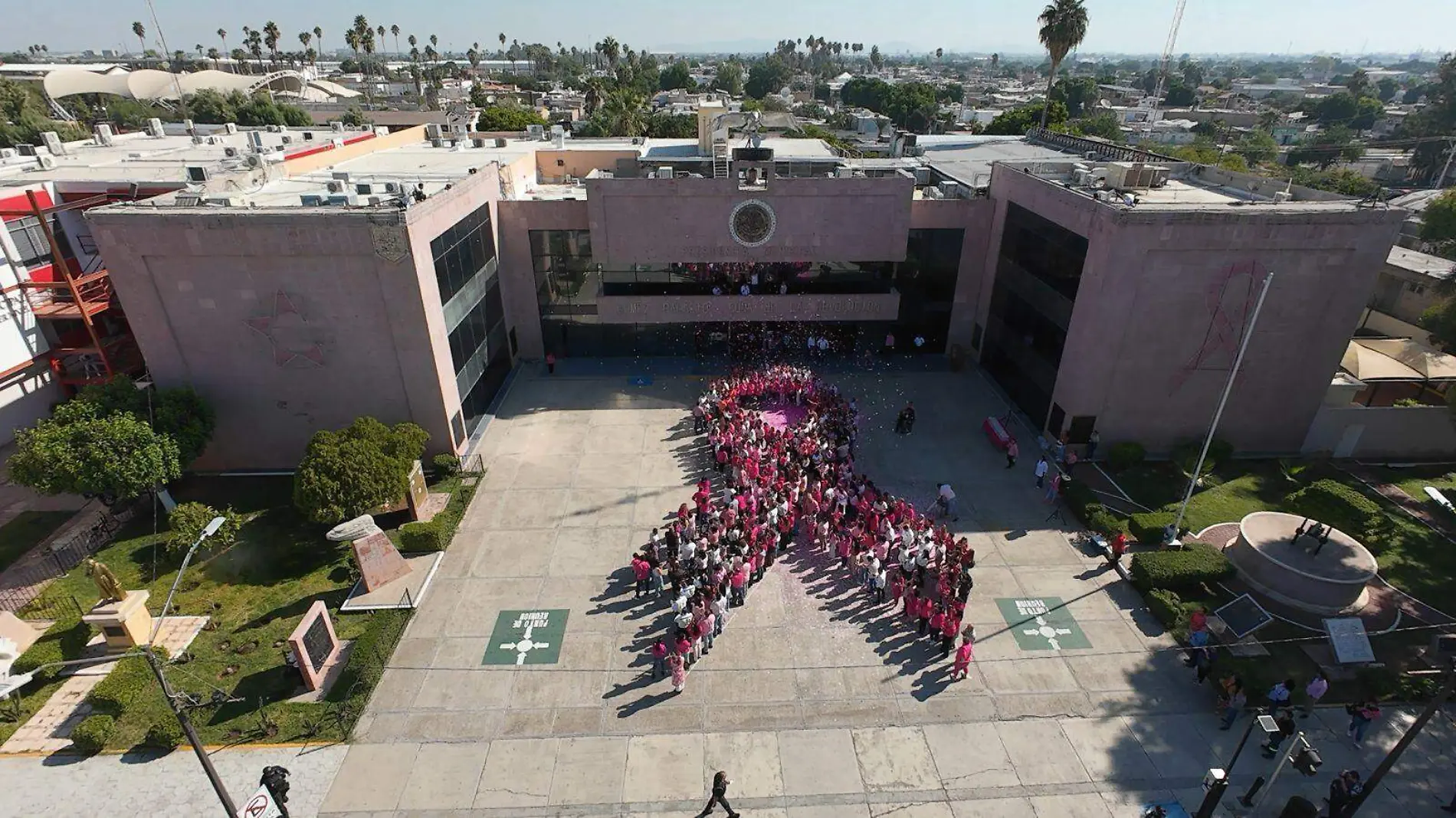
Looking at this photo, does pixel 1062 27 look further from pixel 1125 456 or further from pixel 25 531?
pixel 25 531

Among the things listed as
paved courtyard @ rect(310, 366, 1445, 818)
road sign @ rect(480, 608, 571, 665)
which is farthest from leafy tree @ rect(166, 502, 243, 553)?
road sign @ rect(480, 608, 571, 665)

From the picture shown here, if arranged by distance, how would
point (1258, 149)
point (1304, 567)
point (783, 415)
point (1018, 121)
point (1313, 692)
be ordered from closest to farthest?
point (1313, 692), point (1304, 567), point (783, 415), point (1018, 121), point (1258, 149)

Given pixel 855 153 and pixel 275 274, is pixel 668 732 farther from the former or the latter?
pixel 855 153

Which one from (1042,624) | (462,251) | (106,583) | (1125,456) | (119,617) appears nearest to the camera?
(119,617)

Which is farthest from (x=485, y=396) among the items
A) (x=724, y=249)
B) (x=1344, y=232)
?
(x=1344, y=232)

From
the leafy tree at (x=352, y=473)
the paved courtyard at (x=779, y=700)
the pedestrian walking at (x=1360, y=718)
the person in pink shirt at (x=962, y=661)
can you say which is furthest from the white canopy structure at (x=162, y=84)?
the pedestrian walking at (x=1360, y=718)

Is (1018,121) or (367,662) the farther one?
(1018,121)

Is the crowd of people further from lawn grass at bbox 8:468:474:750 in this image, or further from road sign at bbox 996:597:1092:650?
lawn grass at bbox 8:468:474:750

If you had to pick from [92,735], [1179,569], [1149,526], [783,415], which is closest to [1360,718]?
[1179,569]
